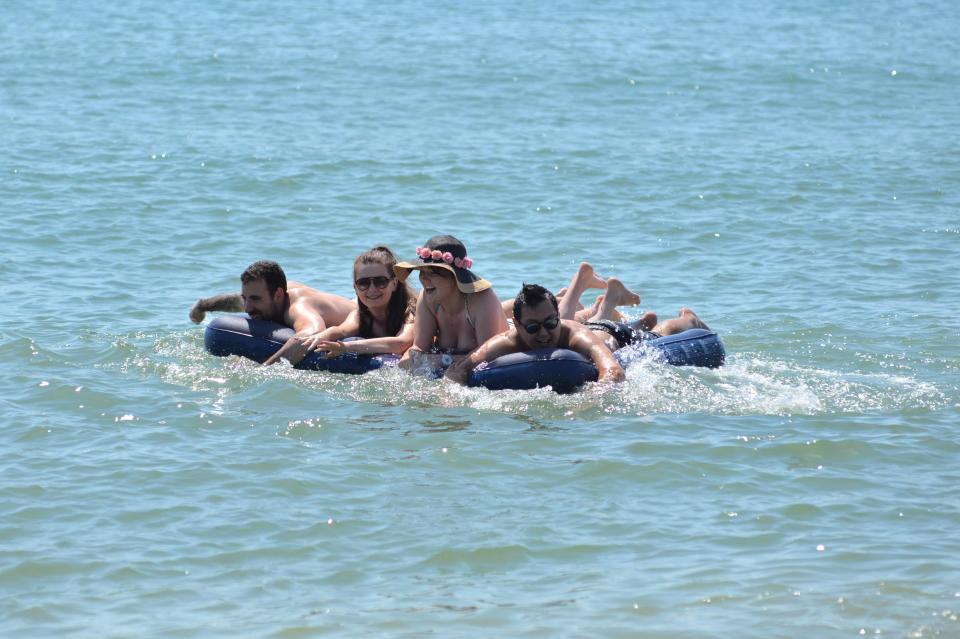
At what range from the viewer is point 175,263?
13508 millimetres

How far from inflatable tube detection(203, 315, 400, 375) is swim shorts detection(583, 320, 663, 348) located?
1.44 meters

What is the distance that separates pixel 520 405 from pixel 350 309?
81.9 inches

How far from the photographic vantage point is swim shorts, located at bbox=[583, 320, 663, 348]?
9.64m

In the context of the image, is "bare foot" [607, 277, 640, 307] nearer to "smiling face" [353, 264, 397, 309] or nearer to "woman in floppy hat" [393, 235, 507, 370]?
"woman in floppy hat" [393, 235, 507, 370]

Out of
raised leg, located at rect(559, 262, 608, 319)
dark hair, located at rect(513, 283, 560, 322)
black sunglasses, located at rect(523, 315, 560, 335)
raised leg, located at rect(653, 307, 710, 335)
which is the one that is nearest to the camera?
dark hair, located at rect(513, 283, 560, 322)

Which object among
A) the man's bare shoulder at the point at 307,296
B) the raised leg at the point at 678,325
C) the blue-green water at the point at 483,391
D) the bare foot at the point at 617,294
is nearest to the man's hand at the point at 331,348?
the blue-green water at the point at 483,391

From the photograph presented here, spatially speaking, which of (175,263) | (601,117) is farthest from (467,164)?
(175,263)

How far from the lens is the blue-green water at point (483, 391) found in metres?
6.20

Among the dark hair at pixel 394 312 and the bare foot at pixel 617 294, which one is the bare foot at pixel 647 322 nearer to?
the bare foot at pixel 617 294

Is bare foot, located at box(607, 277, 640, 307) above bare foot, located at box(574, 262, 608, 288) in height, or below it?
below

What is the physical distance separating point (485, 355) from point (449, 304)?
1.51 feet

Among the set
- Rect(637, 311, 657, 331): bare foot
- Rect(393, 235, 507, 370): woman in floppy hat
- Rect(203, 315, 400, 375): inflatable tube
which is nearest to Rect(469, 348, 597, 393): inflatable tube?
Rect(393, 235, 507, 370): woman in floppy hat

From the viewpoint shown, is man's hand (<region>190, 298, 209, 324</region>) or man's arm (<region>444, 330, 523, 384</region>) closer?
man's arm (<region>444, 330, 523, 384</region>)

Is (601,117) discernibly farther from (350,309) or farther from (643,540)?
(643,540)
